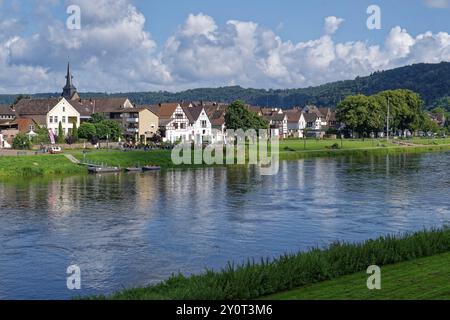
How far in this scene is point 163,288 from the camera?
62.2 ft

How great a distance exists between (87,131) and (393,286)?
81283 millimetres

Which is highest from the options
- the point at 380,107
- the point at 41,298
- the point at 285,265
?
the point at 380,107

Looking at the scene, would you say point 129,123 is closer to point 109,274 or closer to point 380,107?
point 380,107

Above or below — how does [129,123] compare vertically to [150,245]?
above

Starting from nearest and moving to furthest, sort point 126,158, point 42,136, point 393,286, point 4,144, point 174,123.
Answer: point 393,286 < point 126,158 < point 4,144 < point 42,136 < point 174,123

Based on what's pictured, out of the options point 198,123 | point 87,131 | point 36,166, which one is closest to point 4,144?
point 87,131

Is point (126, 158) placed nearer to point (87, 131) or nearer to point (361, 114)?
point (87, 131)

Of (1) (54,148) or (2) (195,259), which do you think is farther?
(1) (54,148)

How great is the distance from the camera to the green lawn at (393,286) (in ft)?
58.1

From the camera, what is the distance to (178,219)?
37.8 meters

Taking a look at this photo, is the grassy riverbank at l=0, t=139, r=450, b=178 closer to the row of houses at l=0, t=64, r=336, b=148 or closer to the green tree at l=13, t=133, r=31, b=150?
the green tree at l=13, t=133, r=31, b=150

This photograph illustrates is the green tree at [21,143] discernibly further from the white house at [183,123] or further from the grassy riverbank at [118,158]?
the white house at [183,123]

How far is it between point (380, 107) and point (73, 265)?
4550 inches
